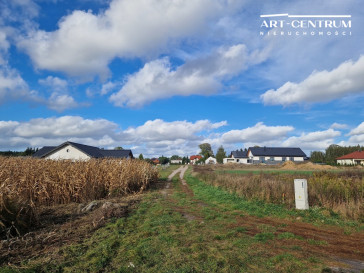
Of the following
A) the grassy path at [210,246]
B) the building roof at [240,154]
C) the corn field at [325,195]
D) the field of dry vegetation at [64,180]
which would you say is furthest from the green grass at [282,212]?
the building roof at [240,154]

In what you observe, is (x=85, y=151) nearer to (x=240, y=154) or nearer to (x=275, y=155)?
(x=275, y=155)

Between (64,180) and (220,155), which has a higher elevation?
(220,155)

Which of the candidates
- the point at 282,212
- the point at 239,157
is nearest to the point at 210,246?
the point at 282,212

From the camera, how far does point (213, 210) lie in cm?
1010

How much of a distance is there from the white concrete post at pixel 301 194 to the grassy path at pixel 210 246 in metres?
1.50

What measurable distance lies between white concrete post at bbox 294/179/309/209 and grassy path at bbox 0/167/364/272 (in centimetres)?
150

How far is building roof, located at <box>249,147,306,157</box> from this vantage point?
258 ft

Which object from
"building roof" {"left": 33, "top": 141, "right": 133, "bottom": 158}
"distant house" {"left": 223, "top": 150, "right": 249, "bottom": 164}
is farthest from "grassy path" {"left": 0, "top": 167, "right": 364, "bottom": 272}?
"distant house" {"left": 223, "top": 150, "right": 249, "bottom": 164}

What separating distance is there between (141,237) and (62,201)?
7.25 metres

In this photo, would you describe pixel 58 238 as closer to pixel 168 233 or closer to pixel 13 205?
pixel 13 205

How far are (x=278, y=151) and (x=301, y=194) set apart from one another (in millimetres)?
74529

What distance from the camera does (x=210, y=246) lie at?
5664 mm

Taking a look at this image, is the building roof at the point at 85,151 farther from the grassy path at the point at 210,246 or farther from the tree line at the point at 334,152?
the tree line at the point at 334,152

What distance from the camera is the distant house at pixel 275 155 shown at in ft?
255
